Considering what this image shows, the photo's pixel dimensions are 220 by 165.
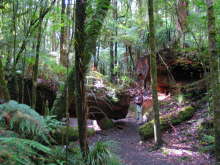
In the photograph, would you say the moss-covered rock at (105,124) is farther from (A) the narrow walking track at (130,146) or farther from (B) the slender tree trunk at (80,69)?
(B) the slender tree trunk at (80,69)

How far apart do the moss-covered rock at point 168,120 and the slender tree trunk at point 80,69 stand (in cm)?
468

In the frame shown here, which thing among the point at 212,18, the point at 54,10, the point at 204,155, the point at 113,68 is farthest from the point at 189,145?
the point at 113,68

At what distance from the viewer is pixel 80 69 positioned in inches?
130

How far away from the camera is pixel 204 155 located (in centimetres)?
564

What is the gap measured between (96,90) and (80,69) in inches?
258

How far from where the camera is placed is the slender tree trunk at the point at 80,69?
3193mm

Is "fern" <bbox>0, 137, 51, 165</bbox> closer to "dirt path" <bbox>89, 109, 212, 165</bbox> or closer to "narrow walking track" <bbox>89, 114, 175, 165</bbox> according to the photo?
"narrow walking track" <bbox>89, 114, 175, 165</bbox>

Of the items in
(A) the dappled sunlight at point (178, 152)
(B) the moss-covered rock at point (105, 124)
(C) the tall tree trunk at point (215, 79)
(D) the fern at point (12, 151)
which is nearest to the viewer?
(D) the fern at point (12, 151)

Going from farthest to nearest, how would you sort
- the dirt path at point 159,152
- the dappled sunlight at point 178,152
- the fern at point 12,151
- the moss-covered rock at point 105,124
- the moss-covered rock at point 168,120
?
the moss-covered rock at point 105,124 < the moss-covered rock at point 168,120 < the dappled sunlight at point 178,152 < the dirt path at point 159,152 < the fern at point 12,151


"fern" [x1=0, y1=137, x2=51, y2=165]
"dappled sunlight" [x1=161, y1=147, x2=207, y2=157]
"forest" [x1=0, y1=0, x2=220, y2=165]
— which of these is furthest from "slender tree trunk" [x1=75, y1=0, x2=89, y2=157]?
"dappled sunlight" [x1=161, y1=147, x2=207, y2=157]

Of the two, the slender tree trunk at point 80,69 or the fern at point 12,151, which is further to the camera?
the slender tree trunk at point 80,69

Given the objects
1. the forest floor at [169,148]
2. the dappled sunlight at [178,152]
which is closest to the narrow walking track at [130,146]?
the forest floor at [169,148]

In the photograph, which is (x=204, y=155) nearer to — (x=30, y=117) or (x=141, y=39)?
(x=30, y=117)

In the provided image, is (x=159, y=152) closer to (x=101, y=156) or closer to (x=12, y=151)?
(x=101, y=156)
